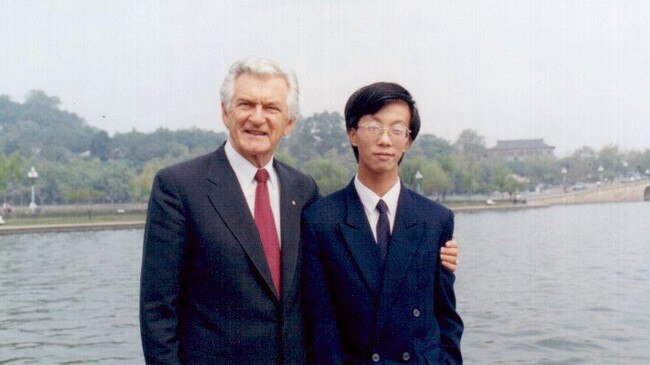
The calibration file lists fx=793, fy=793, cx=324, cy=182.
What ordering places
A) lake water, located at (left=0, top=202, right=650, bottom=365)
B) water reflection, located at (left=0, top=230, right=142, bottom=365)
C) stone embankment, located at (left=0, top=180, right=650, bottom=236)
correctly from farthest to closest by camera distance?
stone embankment, located at (left=0, top=180, right=650, bottom=236) → lake water, located at (left=0, top=202, right=650, bottom=365) → water reflection, located at (left=0, top=230, right=142, bottom=365)

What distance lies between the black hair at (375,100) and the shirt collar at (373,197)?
0.65ft

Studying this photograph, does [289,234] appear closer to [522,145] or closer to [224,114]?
[224,114]

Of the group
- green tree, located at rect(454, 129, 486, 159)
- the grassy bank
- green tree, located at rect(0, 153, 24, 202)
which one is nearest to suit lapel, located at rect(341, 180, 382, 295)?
the grassy bank

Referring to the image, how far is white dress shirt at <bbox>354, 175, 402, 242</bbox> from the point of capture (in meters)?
2.51

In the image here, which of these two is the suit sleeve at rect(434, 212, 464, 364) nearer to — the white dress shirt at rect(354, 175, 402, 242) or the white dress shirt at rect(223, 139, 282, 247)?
the white dress shirt at rect(354, 175, 402, 242)

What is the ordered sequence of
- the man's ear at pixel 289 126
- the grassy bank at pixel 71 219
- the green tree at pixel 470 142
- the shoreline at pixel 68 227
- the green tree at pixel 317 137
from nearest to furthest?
1. the man's ear at pixel 289 126
2. the shoreline at pixel 68 227
3. the grassy bank at pixel 71 219
4. the green tree at pixel 317 137
5. the green tree at pixel 470 142

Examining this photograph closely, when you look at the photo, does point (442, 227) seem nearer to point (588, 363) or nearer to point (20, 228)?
point (588, 363)

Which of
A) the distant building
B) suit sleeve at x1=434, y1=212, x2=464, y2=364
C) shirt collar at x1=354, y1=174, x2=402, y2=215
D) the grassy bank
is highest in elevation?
the distant building

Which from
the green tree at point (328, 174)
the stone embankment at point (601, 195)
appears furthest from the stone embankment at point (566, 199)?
the green tree at point (328, 174)

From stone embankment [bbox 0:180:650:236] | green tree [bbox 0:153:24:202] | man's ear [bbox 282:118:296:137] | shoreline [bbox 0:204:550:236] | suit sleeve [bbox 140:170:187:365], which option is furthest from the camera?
stone embankment [bbox 0:180:650:236]

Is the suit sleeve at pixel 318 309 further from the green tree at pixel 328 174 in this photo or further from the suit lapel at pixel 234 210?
the green tree at pixel 328 174

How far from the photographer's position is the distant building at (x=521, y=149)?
333ft

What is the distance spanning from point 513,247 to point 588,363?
1386 centimetres

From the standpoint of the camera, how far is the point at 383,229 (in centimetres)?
249
